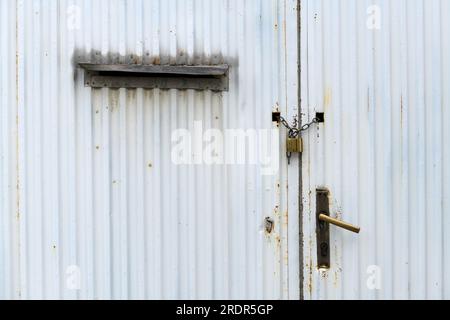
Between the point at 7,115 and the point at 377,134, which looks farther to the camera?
the point at 377,134

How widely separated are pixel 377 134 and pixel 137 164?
119cm

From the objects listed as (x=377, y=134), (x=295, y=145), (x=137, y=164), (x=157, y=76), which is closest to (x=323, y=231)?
(x=295, y=145)

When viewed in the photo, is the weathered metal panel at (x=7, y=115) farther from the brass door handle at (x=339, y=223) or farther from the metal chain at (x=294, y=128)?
the brass door handle at (x=339, y=223)

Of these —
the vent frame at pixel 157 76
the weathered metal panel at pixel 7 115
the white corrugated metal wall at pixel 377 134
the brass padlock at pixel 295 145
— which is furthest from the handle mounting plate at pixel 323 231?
the weathered metal panel at pixel 7 115

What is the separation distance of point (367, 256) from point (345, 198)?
31 centimetres

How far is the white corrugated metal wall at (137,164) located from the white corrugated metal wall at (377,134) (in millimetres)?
124

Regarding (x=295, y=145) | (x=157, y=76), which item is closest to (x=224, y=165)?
(x=295, y=145)

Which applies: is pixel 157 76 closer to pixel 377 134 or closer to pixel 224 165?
pixel 224 165

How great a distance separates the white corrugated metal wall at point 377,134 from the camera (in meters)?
2.22

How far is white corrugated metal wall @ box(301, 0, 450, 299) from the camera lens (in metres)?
2.22

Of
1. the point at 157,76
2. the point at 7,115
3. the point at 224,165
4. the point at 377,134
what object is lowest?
the point at 224,165

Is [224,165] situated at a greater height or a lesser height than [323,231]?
greater

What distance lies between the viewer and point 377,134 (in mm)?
2234

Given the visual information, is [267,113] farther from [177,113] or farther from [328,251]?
[328,251]
